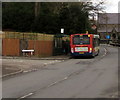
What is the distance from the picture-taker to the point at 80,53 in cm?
3491

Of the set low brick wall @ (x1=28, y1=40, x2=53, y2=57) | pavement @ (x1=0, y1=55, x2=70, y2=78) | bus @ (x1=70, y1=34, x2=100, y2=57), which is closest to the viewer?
pavement @ (x1=0, y1=55, x2=70, y2=78)

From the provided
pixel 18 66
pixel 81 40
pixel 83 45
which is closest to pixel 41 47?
pixel 81 40

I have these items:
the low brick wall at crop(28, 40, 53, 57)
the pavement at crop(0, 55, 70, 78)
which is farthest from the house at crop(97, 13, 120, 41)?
the pavement at crop(0, 55, 70, 78)

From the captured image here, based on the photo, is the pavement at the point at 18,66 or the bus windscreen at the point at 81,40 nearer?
the pavement at the point at 18,66

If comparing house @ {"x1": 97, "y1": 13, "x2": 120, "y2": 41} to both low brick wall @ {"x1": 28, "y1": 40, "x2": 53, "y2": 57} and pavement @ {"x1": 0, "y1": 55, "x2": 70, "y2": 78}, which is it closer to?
low brick wall @ {"x1": 28, "y1": 40, "x2": 53, "y2": 57}

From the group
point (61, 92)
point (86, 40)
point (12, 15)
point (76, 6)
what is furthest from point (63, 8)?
point (61, 92)

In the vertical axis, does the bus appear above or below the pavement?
above

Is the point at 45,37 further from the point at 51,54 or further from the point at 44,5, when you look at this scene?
the point at 44,5

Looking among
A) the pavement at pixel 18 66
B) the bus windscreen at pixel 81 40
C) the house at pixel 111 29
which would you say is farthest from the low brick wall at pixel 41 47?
the house at pixel 111 29

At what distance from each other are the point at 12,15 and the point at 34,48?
16373 mm

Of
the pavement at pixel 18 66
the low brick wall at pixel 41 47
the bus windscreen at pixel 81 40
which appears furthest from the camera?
the low brick wall at pixel 41 47

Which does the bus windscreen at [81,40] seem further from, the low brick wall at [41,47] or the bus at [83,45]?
the low brick wall at [41,47]

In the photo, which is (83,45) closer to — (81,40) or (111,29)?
(81,40)

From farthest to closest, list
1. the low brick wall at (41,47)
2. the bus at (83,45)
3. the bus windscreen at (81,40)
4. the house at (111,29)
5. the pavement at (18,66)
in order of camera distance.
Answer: the house at (111,29)
the low brick wall at (41,47)
the bus windscreen at (81,40)
the bus at (83,45)
the pavement at (18,66)
